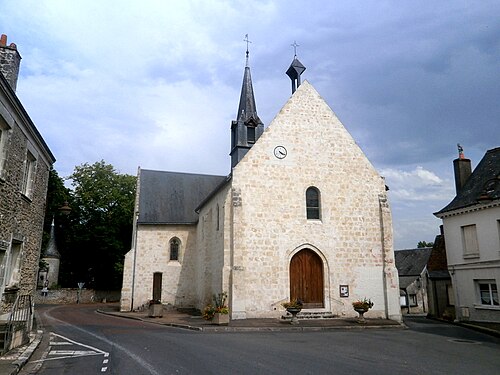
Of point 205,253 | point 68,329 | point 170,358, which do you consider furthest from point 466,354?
point 205,253

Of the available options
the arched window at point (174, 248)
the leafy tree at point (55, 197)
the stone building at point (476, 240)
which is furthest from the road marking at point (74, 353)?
the arched window at point (174, 248)

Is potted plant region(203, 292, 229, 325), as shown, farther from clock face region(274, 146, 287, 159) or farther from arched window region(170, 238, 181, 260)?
arched window region(170, 238, 181, 260)

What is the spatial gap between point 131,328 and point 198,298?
30.1 ft

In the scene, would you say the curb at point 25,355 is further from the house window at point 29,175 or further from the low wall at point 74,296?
the low wall at point 74,296

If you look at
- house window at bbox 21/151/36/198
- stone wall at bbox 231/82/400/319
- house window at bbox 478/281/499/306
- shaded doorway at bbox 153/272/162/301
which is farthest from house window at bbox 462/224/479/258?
house window at bbox 21/151/36/198

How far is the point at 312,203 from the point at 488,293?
27.1 feet

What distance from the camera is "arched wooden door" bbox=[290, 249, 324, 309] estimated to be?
55.2 feet

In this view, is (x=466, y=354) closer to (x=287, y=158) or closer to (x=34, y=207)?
(x=287, y=158)

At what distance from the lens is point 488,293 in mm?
17047

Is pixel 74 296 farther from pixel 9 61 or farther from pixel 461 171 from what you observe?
pixel 461 171

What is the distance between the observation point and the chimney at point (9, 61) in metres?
10.6

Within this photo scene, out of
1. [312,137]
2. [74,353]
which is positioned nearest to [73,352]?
[74,353]

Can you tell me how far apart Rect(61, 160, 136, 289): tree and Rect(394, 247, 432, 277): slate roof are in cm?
2624

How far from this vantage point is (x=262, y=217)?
1705 cm
